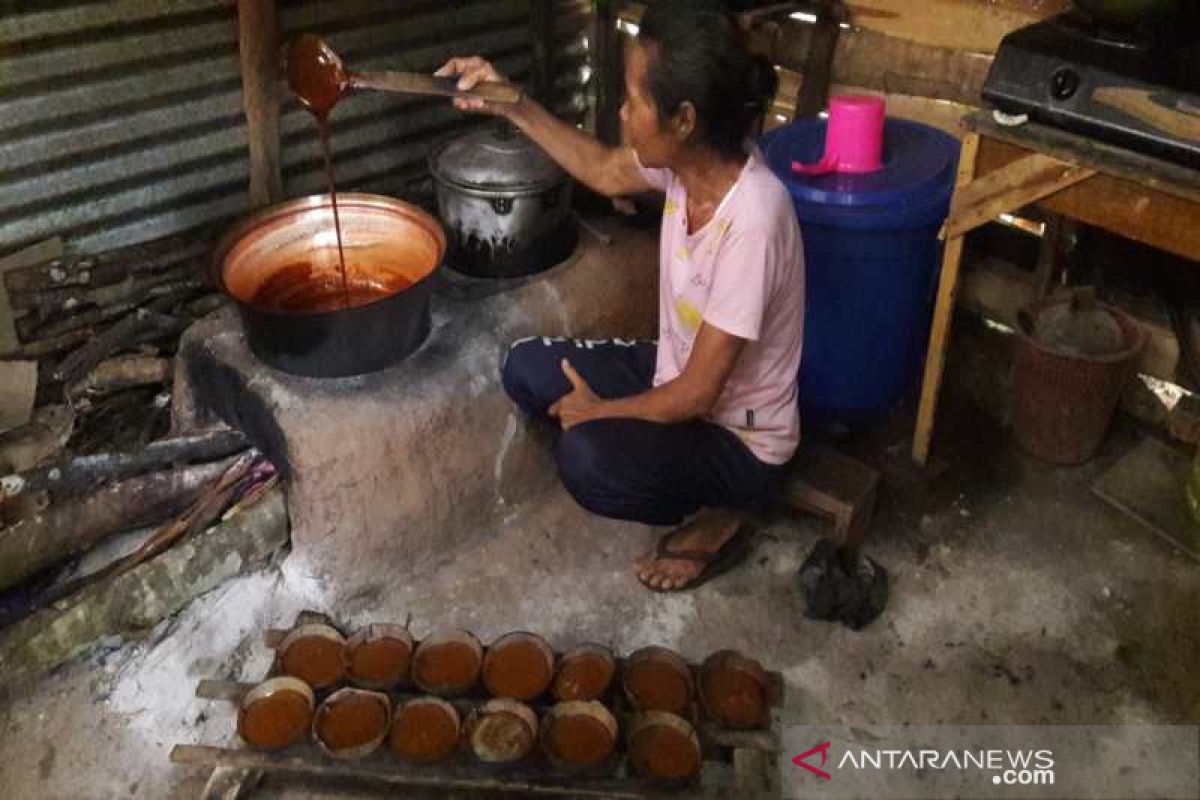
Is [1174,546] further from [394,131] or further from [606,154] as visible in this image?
[394,131]

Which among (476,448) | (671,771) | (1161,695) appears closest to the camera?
(671,771)

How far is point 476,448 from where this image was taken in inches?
137

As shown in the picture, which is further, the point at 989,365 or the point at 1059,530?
the point at 989,365

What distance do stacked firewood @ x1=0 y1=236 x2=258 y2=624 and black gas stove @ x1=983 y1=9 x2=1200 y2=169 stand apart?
2706 mm

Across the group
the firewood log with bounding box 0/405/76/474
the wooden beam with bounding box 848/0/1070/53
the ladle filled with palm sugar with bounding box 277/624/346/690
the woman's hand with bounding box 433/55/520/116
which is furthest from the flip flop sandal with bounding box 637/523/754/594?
the firewood log with bounding box 0/405/76/474

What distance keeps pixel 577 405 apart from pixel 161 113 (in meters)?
1.89

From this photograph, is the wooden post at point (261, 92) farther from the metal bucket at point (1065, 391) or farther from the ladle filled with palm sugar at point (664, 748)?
the metal bucket at point (1065, 391)

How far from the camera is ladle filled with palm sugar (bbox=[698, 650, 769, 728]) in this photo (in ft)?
9.03

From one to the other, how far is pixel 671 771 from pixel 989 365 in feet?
8.00

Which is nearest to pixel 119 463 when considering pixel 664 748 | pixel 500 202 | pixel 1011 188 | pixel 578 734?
pixel 500 202

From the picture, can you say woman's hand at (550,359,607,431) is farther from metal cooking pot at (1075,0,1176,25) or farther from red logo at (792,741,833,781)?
metal cooking pot at (1075,0,1176,25)

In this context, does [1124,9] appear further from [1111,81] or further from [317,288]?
[317,288]

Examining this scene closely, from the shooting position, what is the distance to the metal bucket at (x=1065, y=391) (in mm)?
3637

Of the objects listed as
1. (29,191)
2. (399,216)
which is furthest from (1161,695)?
(29,191)
